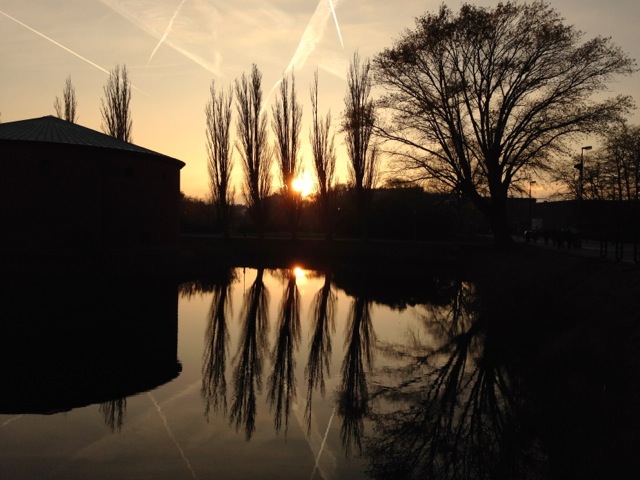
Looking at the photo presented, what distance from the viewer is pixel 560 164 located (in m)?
25.0

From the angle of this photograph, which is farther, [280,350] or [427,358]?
[280,350]

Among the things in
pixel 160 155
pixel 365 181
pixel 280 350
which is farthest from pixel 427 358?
pixel 365 181

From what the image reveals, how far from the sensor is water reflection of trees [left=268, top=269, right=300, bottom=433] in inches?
313

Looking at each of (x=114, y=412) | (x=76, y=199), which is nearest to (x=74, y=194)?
(x=76, y=199)

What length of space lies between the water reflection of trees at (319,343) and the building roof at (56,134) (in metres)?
14.6

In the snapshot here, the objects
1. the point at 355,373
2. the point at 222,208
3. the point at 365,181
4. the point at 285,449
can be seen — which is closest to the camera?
the point at 285,449

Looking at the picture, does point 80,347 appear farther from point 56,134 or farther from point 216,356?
point 56,134

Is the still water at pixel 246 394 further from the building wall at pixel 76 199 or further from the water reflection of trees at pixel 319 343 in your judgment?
the building wall at pixel 76 199

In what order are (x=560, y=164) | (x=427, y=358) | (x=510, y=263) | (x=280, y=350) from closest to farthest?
1. (x=427, y=358)
2. (x=280, y=350)
3. (x=510, y=263)
4. (x=560, y=164)

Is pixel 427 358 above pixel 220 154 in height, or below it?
below

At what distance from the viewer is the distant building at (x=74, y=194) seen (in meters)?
23.8

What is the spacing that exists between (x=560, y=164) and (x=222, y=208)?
95.7ft

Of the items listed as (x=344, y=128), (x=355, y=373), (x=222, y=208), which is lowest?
(x=355, y=373)

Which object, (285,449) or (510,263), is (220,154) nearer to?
(510,263)
